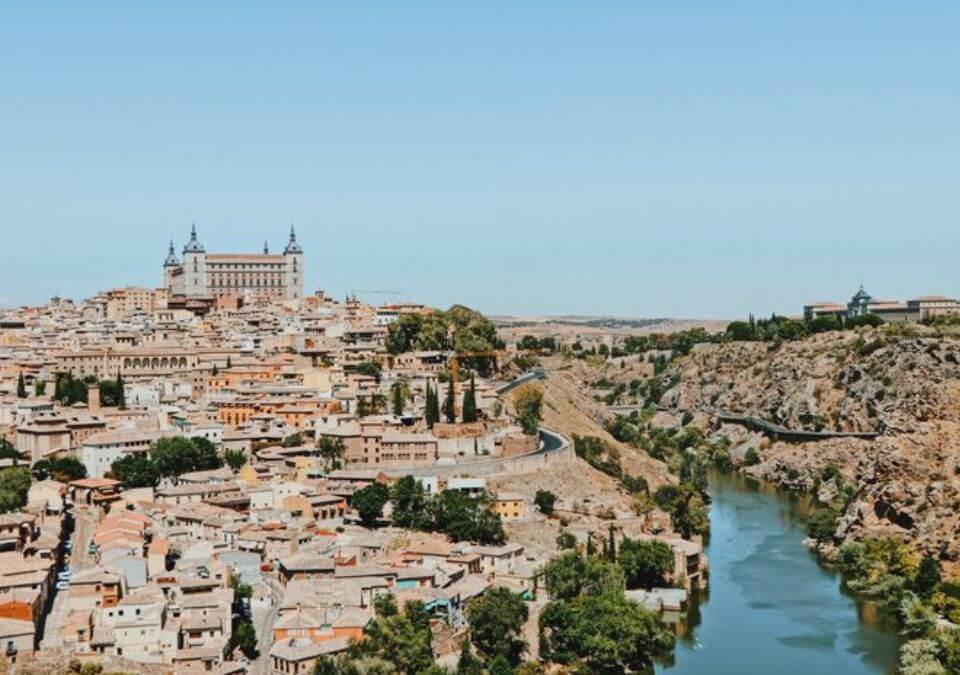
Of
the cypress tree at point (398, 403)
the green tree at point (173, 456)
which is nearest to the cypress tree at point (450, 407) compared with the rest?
the cypress tree at point (398, 403)

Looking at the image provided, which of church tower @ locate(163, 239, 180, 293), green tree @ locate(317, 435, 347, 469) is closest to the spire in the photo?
church tower @ locate(163, 239, 180, 293)

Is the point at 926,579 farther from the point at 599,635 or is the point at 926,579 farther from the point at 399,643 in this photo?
the point at 399,643

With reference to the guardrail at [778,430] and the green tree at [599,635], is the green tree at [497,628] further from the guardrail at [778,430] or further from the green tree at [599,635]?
the guardrail at [778,430]

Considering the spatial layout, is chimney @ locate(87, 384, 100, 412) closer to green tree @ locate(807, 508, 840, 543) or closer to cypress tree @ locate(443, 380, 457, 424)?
cypress tree @ locate(443, 380, 457, 424)

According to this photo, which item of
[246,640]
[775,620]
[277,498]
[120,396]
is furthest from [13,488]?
[775,620]

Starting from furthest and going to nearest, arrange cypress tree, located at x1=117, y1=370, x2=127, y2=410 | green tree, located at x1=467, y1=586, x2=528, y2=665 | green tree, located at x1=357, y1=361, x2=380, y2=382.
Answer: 1. green tree, located at x1=357, y1=361, x2=380, y2=382
2. cypress tree, located at x1=117, y1=370, x2=127, y2=410
3. green tree, located at x1=467, y1=586, x2=528, y2=665

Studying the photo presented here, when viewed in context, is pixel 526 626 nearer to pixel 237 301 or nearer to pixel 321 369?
pixel 321 369
